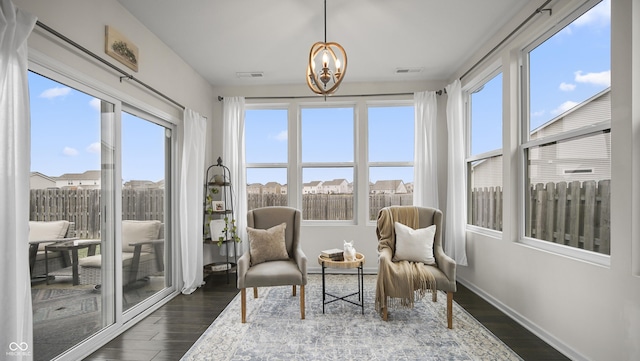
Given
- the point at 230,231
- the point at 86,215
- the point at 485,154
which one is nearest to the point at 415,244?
the point at 485,154

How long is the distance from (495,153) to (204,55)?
134 inches

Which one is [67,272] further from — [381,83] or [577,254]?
[381,83]

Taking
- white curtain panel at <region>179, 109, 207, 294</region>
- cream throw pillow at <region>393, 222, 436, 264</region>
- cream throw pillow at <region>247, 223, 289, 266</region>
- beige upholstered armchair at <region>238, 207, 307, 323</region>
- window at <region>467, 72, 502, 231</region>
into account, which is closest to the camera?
beige upholstered armchair at <region>238, 207, 307, 323</region>

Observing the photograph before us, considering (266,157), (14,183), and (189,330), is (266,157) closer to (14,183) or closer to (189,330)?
(189,330)

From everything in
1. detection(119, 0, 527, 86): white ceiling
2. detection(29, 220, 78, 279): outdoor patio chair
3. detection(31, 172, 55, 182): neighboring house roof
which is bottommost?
detection(29, 220, 78, 279): outdoor patio chair

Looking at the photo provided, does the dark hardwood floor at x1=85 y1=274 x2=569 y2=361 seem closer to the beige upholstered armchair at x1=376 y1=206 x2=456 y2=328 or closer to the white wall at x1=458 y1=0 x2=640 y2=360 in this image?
the white wall at x1=458 y1=0 x2=640 y2=360

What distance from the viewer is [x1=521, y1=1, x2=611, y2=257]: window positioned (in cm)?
208

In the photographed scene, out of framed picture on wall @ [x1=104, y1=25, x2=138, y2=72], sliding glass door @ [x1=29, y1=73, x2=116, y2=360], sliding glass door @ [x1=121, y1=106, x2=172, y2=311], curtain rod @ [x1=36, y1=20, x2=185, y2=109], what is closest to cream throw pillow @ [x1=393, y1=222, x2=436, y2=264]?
sliding glass door @ [x1=121, y1=106, x2=172, y2=311]

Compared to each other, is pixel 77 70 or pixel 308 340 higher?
pixel 77 70

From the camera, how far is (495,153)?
334 centimetres

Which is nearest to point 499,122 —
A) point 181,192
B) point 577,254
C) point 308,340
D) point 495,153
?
point 495,153

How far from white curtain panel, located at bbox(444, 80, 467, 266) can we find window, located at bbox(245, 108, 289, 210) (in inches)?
89.6
